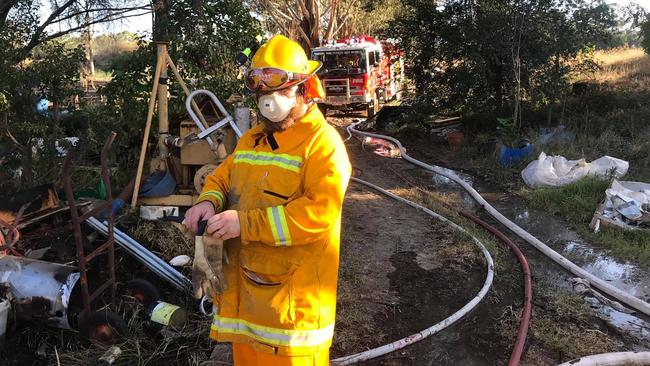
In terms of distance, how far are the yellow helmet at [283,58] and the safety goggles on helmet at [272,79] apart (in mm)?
16

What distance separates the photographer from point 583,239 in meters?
5.73

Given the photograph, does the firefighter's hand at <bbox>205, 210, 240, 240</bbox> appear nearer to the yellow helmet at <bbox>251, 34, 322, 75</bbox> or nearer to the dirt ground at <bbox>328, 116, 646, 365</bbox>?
the yellow helmet at <bbox>251, 34, 322, 75</bbox>

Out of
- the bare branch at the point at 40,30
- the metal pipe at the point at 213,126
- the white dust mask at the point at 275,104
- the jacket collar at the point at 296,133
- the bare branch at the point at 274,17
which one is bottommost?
the metal pipe at the point at 213,126

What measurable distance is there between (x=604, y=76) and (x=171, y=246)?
40.5 feet

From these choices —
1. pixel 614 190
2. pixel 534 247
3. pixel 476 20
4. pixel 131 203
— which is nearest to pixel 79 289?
pixel 131 203

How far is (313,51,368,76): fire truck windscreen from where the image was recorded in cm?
1420

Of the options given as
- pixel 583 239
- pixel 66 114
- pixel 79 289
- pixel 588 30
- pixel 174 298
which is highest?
pixel 588 30

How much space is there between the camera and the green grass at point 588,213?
5.22 meters

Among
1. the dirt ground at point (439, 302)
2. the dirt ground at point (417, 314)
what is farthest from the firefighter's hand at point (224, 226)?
the dirt ground at point (439, 302)

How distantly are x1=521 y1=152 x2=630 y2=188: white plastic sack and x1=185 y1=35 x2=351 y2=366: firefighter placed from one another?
20.9 feet

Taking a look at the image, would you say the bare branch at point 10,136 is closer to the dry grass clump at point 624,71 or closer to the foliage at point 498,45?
the foliage at point 498,45

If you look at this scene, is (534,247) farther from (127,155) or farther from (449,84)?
(449,84)

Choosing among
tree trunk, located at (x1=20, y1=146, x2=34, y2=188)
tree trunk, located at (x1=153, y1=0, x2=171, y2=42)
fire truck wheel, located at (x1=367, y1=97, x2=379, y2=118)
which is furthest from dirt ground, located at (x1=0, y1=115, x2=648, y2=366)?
fire truck wheel, located at (x1=367, y1=97, x2=379, y2=118)

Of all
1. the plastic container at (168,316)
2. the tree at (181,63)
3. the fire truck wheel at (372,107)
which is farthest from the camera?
the fire truck wheel at (372,107)
